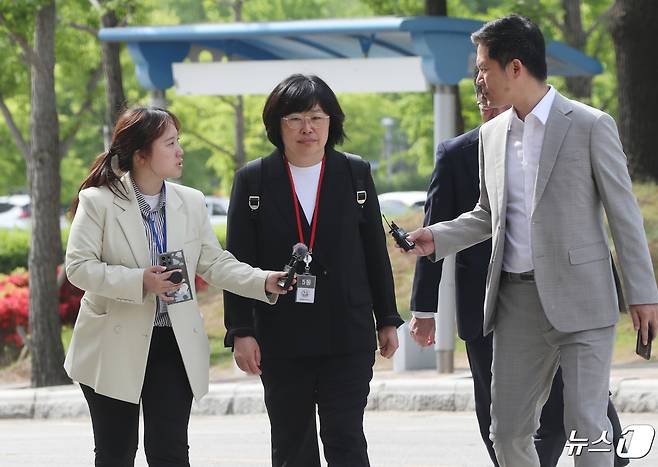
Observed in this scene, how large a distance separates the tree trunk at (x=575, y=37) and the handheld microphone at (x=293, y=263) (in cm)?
2089

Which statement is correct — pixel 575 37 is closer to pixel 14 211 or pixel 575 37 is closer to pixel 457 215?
pixel 457 215

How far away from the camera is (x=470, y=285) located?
Answer: 6.30 m

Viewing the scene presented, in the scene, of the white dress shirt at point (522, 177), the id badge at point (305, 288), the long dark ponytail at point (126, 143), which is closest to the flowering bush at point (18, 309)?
the long dark ponytail at point (126, 143)

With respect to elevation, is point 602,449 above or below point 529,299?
below

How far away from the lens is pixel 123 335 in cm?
556

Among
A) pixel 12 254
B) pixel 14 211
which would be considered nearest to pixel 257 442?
pixel 12 254

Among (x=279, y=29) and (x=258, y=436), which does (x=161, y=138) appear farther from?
(x=279, y=29)

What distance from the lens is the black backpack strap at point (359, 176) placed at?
5.78 metres

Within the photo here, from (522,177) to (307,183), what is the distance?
91 centimetres

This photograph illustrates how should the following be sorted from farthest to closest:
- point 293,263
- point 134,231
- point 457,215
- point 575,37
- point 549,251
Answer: point 575,37 < point 457,215 < point 134,231 < point 293,263 < point 549,251

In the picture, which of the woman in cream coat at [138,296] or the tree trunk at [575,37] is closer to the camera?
the woman in cream coat at [138,296]

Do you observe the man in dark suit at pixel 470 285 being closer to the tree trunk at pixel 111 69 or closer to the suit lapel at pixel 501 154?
the suit lapel at pixel 501 154

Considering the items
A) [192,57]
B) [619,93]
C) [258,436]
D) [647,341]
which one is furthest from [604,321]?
[619,93]

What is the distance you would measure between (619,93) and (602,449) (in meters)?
13.3
